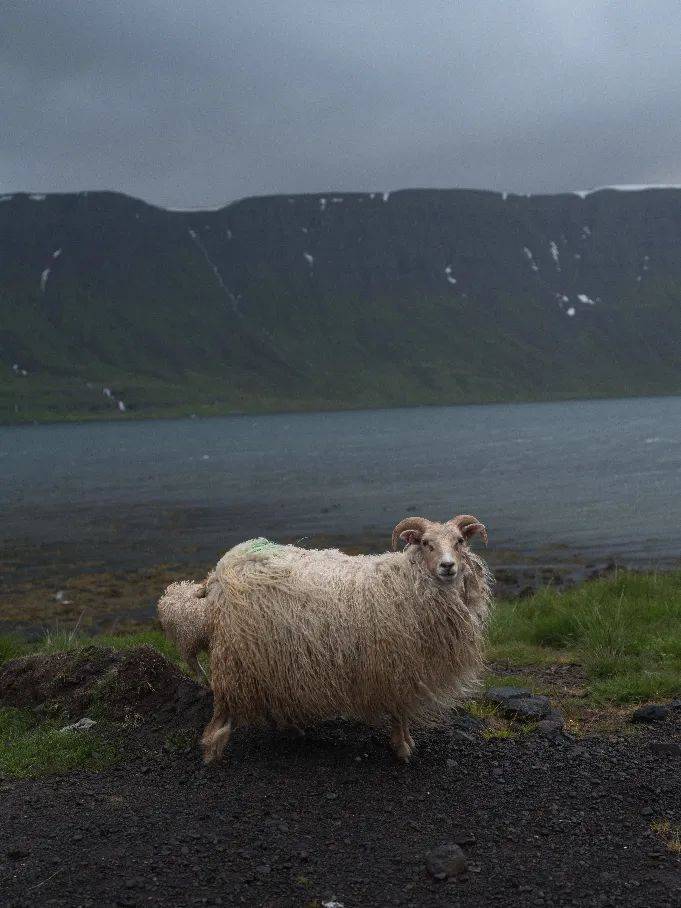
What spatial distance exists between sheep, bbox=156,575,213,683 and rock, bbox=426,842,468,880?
3.83 meters

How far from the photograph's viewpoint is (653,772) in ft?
24.5

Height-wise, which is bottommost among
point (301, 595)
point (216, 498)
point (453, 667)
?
point (216, 498)

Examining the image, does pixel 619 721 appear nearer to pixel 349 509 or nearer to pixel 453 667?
pixel 453 667

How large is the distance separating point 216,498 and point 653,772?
40.9 m

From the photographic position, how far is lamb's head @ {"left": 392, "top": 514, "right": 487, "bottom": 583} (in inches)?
305

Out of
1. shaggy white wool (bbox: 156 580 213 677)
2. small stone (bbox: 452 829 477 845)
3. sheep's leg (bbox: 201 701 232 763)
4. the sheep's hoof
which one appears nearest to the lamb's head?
the sheep's hoof

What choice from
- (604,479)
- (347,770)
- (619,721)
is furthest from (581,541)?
(347,770)

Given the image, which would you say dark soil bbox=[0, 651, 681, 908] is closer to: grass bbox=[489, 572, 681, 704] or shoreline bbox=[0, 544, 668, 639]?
grass bbox=[489, 572, 681, 704]

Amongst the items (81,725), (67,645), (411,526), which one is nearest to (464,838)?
(411,526)

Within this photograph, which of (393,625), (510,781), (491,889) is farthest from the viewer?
(393,625)

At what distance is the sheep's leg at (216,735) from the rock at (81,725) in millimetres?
1348

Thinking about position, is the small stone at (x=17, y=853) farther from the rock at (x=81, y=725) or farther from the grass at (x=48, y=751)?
the rock at (x=81, y=725)

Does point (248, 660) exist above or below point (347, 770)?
above

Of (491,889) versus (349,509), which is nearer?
(491,889)
